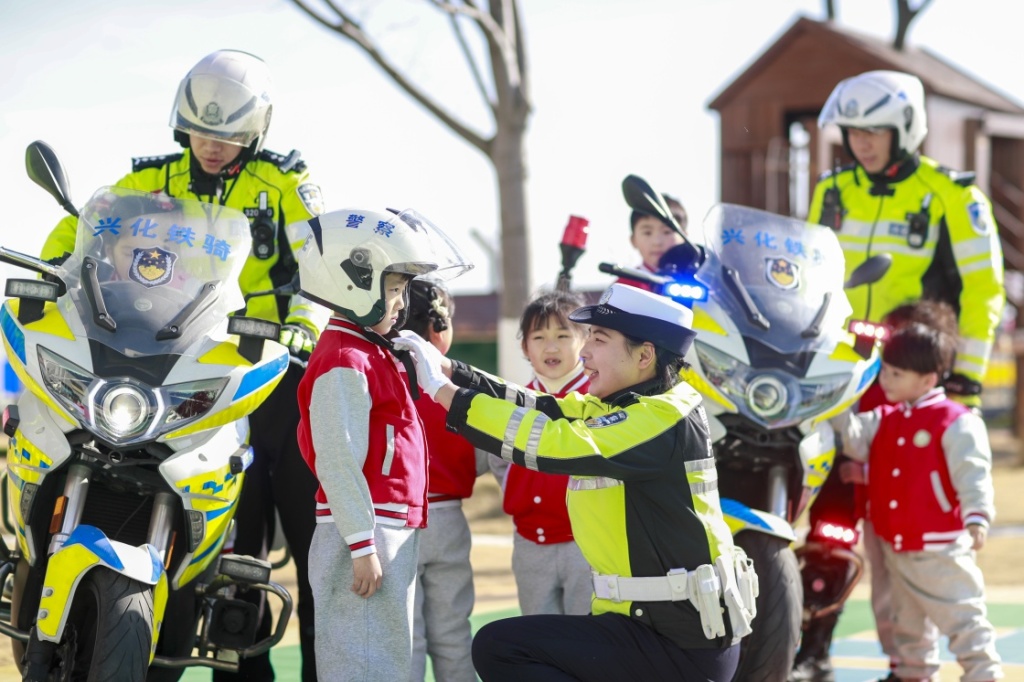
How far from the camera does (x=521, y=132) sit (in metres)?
13.3

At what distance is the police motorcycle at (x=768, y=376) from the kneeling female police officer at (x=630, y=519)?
2.00 ft

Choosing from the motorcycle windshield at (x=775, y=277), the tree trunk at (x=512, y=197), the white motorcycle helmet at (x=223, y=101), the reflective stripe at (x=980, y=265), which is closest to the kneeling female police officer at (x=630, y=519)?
the motorcycle windshield at (x=775, y=277)

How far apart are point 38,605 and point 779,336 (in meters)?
2.41

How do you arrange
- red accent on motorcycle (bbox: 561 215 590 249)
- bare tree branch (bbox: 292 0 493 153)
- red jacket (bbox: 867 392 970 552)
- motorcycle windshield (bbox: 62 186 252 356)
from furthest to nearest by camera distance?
bare tree branch (bbox: 292 0 493 153) < red accent on motorcycle (bbox: 561 215 590 249) < red jacket (bbox: 867 392 970 552) < motorcycle windshield (bbox: 62 186 252 356)

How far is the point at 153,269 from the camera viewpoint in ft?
13.8

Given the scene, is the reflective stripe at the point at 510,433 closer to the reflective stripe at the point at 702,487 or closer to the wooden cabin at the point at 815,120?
the reflective stripe at the point at 702,487

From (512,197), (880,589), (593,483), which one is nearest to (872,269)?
(880,589)

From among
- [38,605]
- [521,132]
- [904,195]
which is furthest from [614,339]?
[521,132]

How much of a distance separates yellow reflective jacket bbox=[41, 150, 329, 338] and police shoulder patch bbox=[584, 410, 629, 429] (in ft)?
4.27

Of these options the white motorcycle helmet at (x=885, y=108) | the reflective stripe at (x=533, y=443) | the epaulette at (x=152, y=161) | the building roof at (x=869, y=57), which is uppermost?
the building roof at (x=869, y=57)

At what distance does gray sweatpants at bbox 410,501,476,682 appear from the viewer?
4488mm

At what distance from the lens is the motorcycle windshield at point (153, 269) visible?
13.3ft

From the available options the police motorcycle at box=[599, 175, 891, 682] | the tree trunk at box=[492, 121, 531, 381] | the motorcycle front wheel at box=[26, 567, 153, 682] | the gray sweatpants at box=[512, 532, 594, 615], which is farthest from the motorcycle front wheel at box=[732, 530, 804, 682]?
the tree trunk at box=[492, 121, 531, 381]

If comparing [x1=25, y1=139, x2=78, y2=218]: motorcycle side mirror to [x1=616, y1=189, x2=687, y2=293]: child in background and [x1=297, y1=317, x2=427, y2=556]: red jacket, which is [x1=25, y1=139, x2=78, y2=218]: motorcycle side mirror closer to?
[x1=297, y1=317, x2=427, y2=556]: red jacket
